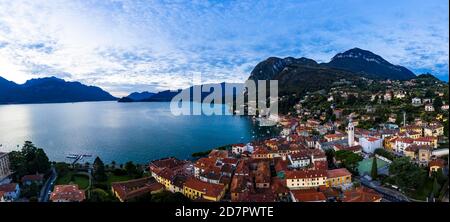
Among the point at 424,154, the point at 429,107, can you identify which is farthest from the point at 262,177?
the point at 429,107

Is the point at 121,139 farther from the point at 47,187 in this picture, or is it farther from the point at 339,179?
the point at 339,179

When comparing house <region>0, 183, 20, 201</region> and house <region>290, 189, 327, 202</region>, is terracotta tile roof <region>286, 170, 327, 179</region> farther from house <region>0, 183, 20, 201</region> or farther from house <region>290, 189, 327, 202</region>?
house <region>0, 183, 20, 201</region>

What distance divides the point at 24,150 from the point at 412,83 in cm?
1985

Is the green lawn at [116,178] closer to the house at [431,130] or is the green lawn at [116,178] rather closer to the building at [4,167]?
the building at [4,167]

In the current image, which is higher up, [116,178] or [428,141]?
[428,141]

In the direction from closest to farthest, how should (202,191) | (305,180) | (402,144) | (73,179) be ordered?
(202,191), (305,180), (73,179), (402,144)

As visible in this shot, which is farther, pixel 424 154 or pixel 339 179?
pixel 424 154

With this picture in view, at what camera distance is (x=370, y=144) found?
29.1 ft

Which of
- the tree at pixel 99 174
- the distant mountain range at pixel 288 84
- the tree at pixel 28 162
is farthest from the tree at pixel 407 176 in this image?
the distant mountain range at pixel 288 84

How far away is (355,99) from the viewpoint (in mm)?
17609

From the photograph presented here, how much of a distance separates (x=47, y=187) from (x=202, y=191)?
128 inches

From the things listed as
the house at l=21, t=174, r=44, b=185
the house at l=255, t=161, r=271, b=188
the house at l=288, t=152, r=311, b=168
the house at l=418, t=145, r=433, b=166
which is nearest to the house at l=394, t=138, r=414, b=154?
the house at l=418, t=145, r=433, b=166

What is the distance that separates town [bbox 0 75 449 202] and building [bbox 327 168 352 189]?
0.02m

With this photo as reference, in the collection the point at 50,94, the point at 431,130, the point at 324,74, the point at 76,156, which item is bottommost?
the point at 76,156
